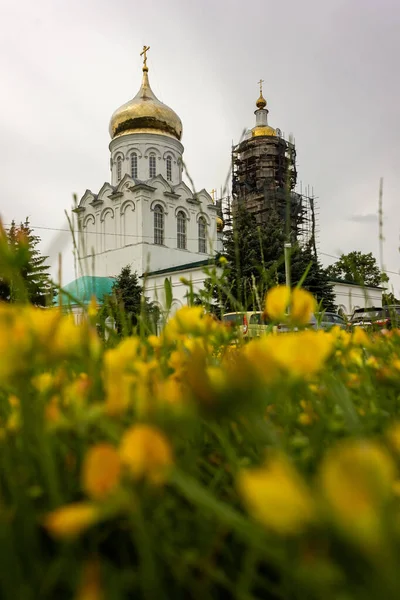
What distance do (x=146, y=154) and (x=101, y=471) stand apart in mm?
21662

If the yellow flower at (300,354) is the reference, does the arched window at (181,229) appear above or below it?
above

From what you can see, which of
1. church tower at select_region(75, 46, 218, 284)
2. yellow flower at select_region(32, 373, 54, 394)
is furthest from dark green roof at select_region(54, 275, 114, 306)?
church tower at select_region(75, 46, 218, 284)

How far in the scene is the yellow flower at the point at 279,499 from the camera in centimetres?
12

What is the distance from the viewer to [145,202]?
1994 centimetres

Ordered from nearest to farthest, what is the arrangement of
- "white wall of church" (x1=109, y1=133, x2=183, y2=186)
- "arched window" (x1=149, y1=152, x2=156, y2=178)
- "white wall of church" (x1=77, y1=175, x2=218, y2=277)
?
"white wall of church" (x1=77, y1=175, x2=218, y2=277) < "white wall of church" (x1=109, y1=133, x2=183, y2=186) < "arched window" (x1=149, y1=152, x2=156, y2=178)

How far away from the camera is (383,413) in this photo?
41cm

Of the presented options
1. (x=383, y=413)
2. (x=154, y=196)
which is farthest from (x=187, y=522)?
(x=154, y=196)

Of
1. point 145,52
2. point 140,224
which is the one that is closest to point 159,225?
point 140,224

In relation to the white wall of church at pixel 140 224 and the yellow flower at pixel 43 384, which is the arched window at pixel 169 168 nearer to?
the white wall of church at pixel 140 224

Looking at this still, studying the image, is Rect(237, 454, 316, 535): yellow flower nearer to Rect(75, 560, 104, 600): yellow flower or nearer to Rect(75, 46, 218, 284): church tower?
Rect(75, 560, 104, 600): yellow flower

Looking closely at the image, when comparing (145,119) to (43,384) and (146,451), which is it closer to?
(43,384)

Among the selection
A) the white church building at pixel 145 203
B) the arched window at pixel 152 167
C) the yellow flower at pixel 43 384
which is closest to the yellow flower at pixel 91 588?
the yellow flower at pixel 43 384

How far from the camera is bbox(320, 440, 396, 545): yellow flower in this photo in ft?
0.40

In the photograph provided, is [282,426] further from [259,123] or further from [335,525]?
[259,123]
